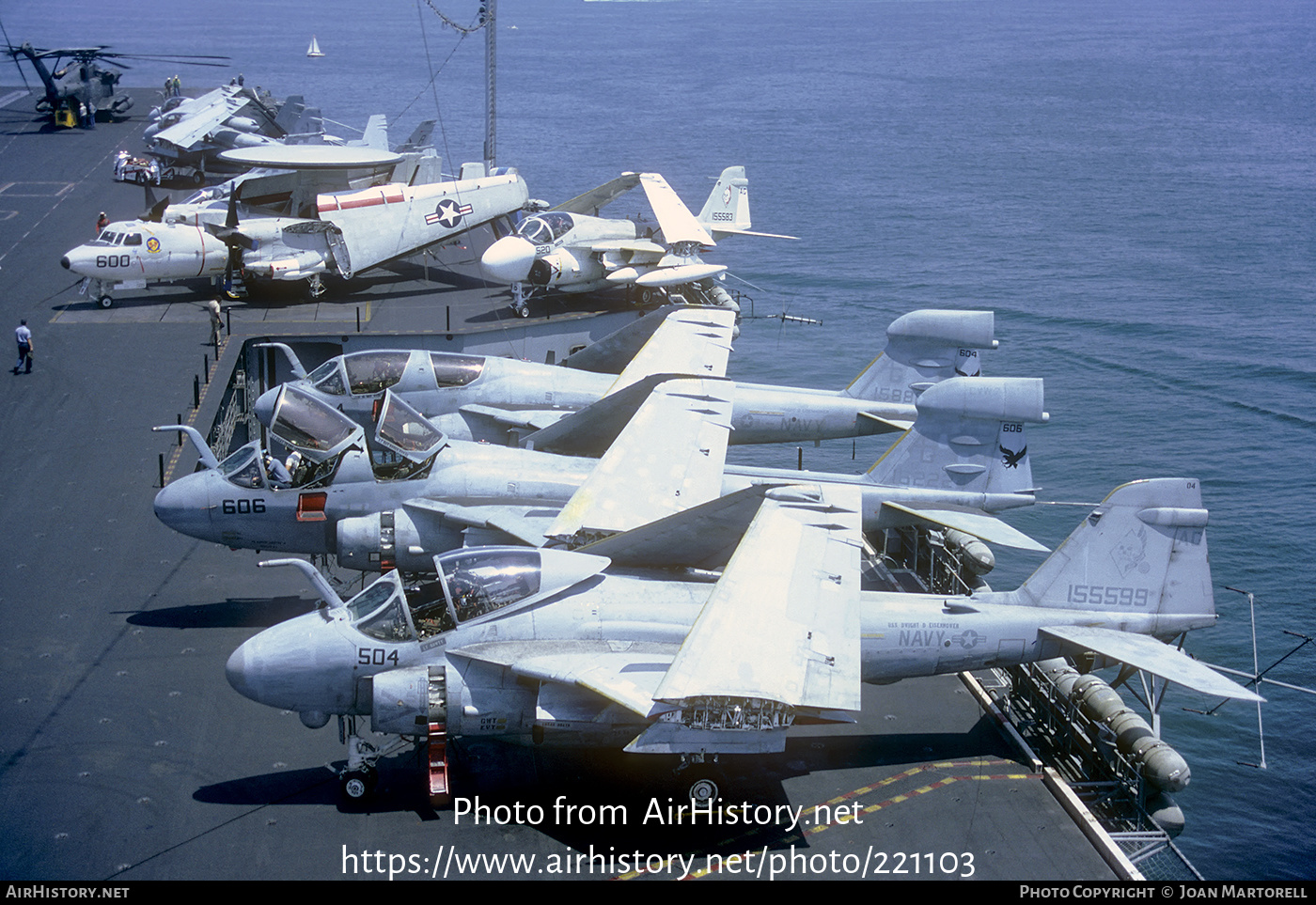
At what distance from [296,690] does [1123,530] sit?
13.7m

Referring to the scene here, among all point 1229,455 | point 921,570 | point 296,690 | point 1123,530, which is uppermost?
point 1123,530

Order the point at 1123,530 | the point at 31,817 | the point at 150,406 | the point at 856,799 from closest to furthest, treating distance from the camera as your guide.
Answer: the point at 31,817
the point at 856,799
the point at 1123,530
the point at 150,406

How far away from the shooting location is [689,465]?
76.8 feet

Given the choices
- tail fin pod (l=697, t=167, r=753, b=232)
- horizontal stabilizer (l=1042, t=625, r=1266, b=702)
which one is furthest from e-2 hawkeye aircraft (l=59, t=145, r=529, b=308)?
horizontal stabilizer (l=1042, t=625, r=1266, b=702)

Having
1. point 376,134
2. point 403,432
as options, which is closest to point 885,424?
point 403,432

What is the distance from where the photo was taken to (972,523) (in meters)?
22.6

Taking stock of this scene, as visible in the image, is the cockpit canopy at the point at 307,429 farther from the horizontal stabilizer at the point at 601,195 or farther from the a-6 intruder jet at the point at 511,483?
the horizontal stabilizer at the point at 601,195

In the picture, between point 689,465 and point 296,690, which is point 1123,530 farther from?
point 296,690

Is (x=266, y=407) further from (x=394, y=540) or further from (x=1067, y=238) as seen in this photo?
(x=1067, y=238)

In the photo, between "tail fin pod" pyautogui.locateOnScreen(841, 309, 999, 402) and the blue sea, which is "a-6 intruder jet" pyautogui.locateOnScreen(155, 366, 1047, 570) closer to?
"tail fin pod" pyautogui.locateOnScreen(841, 309, 999, 402)

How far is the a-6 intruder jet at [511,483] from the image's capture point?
2117 centimetres

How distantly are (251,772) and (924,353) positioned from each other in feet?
63.7

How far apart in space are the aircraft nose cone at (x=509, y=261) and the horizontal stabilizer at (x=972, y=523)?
20.7 meters

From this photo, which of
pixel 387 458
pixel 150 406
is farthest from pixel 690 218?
pixel 387 458
